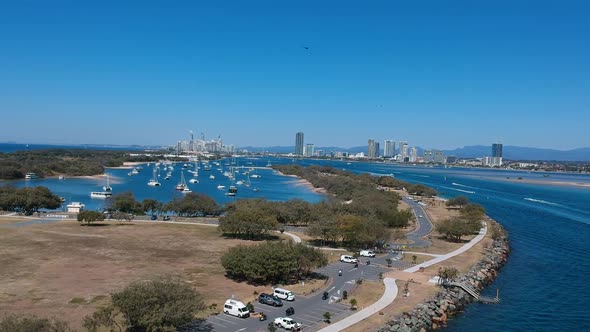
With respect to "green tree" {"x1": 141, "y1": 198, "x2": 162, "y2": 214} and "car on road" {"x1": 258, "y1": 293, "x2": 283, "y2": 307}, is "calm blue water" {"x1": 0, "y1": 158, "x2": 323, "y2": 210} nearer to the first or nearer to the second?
"green tree" {"x1": 141, "y1": 198, "x2": 162, "y2": 214}

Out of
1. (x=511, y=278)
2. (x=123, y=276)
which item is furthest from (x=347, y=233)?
(x=123, y=276)

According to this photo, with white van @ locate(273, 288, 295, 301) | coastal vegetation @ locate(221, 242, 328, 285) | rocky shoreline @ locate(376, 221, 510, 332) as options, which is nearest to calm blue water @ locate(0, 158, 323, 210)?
coastal vegetation @ locate(221, 242, 328, 285)

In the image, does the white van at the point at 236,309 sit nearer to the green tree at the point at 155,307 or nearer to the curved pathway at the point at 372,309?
the green tree at the point at 155,307

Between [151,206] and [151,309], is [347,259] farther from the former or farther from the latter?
[151,206]

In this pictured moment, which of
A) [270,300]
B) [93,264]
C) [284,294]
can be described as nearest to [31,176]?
[93,264]

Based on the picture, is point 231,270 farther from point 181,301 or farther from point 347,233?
point 347,233

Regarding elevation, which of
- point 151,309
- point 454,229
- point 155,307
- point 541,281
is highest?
point 155,307

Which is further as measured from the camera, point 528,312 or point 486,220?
point 486,220
